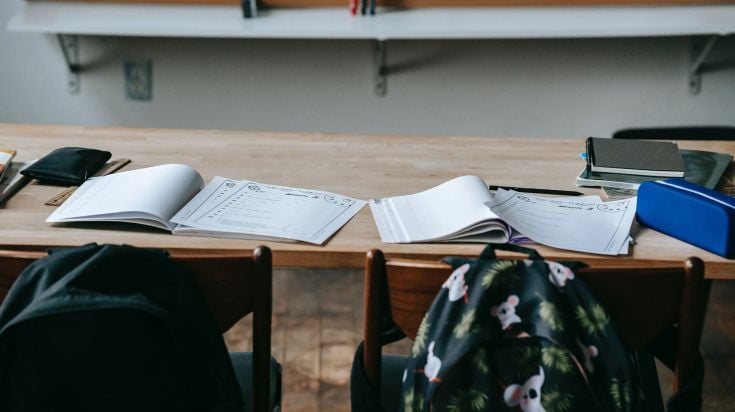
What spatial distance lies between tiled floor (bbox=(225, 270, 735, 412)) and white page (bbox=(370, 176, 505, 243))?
88 cm

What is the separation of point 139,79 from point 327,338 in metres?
1.42

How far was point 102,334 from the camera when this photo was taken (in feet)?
3.31

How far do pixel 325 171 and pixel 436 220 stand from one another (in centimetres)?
36

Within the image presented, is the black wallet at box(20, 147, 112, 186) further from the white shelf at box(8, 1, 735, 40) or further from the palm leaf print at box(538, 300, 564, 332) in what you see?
the white shelf at box(8, 1, 735, 40)

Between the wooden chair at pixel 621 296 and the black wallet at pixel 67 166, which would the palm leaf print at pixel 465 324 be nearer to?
the wooden chair at pixel 621 296

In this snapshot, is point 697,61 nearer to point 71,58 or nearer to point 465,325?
point 71,58

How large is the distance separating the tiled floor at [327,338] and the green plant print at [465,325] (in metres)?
1.25

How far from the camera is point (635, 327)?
3.65 ft

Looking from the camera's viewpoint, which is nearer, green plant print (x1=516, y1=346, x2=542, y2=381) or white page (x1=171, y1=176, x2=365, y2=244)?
green plant print (x1=516, y1=346, x2=542, y2=381)

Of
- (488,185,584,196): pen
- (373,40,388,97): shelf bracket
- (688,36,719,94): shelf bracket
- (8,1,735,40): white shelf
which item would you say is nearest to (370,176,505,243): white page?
(488,185,584,196): pen

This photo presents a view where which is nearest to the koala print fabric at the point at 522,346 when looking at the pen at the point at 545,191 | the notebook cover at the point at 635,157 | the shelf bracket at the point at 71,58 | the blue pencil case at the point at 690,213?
the blue pencil case at the point at 690,213

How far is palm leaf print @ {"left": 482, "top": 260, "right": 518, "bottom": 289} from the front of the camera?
1021 millimetres

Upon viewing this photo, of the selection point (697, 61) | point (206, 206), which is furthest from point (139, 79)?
point (697, 61)

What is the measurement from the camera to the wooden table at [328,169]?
1331 millimetres
